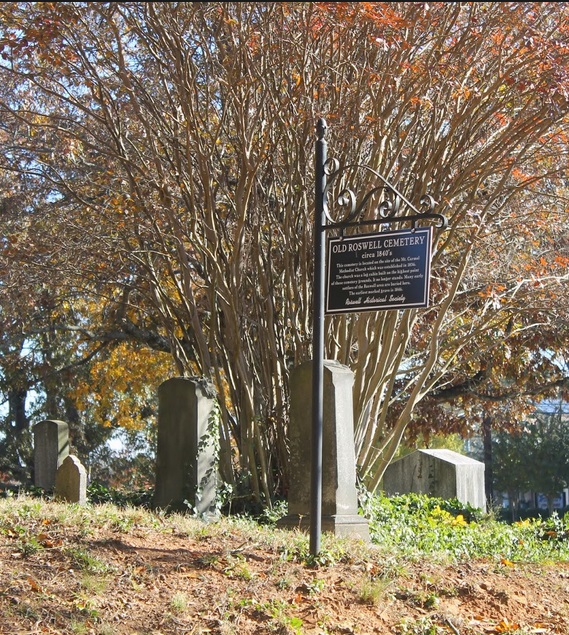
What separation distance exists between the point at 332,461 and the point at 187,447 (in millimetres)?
2029

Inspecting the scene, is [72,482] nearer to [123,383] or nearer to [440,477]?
[440,477]

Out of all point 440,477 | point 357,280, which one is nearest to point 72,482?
point 357,280

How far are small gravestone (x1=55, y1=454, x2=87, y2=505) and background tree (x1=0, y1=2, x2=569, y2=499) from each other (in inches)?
72.4

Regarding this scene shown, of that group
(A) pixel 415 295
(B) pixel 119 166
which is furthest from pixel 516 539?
(B) pixel 119 166

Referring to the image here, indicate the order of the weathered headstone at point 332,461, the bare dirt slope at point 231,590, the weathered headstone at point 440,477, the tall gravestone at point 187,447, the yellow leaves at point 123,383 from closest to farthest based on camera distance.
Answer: the bare dirt slope at point 231,590
the weathered headstone at point 332,461
the tall gravestone at point 187,447
the weathered headstone at point 440,477
the yellow leaves at point 123,383

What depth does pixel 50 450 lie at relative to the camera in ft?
52.8

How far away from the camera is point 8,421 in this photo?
27.9 metres

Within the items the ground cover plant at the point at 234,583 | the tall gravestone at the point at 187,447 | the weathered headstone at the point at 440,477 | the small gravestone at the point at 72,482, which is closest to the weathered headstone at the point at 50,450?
the small gravestone at the point at 72,482

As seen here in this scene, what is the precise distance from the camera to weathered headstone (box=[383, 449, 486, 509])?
Answer: 1741 cm

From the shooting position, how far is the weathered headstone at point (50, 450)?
1606cm

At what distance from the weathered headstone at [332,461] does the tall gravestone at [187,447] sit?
1.18m

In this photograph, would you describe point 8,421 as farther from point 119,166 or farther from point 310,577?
point 310,577

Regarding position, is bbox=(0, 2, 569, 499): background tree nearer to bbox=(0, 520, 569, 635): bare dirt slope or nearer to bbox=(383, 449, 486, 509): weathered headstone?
bbox=(383, 449, 486, 509): weathered headstone

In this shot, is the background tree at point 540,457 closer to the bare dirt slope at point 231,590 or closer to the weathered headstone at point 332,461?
the weathered headstone at point 332,461
